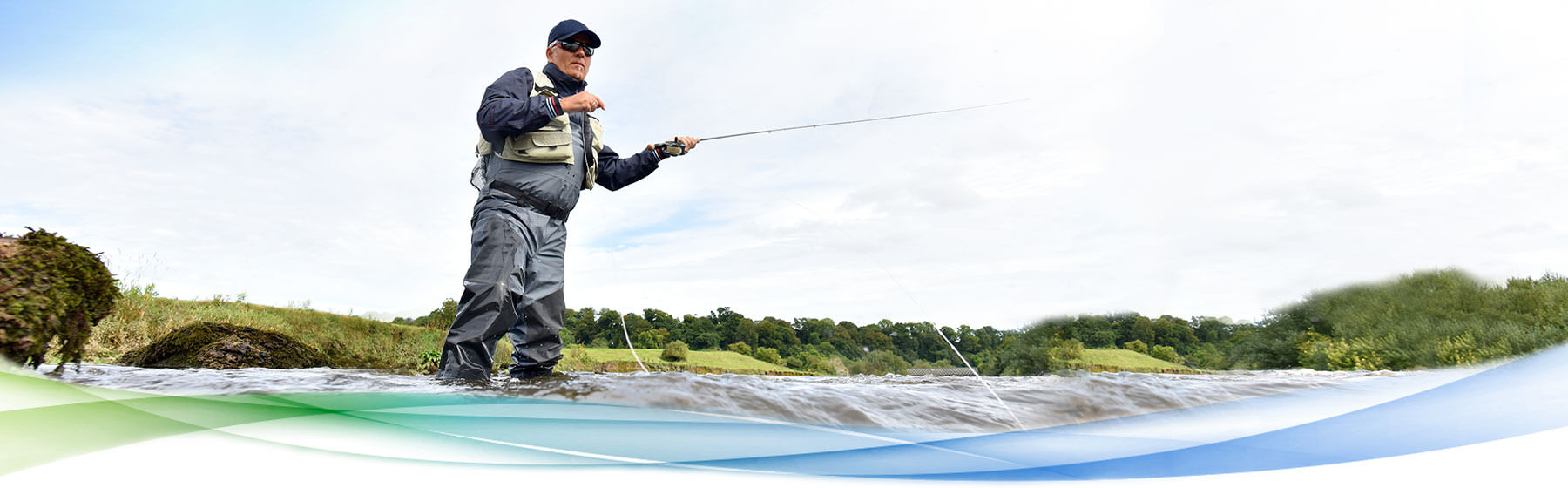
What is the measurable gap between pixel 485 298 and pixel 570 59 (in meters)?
1.86

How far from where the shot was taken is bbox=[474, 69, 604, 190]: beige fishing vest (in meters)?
4.43

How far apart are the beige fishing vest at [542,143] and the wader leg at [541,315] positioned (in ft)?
1.59

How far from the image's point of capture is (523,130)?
4.28 m

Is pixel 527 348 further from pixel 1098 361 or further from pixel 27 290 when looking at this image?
pixel 1098 361

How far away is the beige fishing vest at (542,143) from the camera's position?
443cm

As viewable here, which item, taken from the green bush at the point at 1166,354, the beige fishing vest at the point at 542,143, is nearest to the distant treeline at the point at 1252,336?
the green bush at the point at 1166,354

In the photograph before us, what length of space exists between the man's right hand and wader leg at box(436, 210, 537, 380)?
2.66 ft

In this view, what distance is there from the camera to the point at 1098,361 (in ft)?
26.1

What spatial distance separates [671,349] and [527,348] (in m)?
5.39

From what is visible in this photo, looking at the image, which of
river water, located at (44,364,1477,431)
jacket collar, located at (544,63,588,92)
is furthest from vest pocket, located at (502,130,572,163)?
river water, located at (44,364,1477,431)

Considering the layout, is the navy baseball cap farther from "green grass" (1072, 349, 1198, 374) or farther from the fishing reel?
"green grass" (1072, 349, 1198, 374)

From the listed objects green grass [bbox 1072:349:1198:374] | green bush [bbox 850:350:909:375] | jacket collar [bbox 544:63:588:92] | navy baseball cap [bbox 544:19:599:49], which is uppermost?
navy baseball cap [bbox 544:19:599:49]

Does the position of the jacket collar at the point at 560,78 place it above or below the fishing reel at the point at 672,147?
above

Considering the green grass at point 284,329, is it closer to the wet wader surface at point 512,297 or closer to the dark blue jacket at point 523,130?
the wet wader surface at point 512,297
